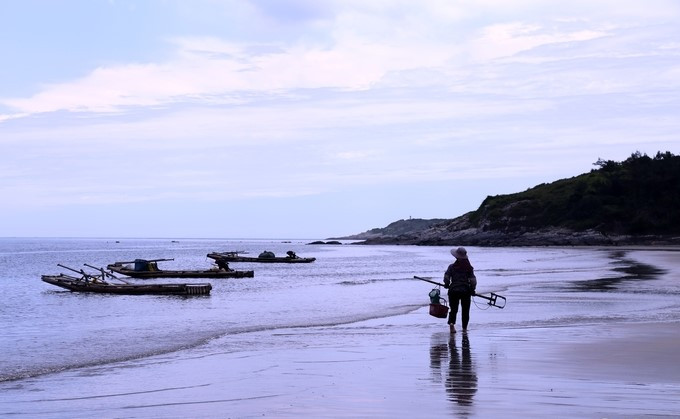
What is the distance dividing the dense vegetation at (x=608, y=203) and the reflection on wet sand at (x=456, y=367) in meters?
100

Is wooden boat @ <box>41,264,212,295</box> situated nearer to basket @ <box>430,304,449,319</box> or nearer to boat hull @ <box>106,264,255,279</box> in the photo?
boat hull @ <box>106,264,255,279</box>

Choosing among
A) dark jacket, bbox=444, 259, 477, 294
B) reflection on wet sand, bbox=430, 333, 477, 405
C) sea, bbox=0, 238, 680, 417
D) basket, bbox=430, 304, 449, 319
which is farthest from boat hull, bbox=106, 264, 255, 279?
reflection on wet sand, bbox=430, 333, 477, 405

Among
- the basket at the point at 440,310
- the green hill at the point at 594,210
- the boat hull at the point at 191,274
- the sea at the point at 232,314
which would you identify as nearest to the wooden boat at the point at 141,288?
the sea at the point at 232,314

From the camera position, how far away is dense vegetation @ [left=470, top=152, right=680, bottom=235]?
363ft

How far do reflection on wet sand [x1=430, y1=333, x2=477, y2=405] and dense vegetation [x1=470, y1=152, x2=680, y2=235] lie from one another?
10002cm

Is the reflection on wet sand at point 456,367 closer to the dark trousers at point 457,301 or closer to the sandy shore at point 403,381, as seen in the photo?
the sandy shore at point 403,381

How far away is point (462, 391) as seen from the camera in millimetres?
10359

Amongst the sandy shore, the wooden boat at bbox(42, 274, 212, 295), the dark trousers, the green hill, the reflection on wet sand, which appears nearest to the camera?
the sandy shore

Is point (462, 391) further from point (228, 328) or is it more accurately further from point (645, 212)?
point (645, 212)

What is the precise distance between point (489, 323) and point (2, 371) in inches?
436

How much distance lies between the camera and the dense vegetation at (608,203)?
111 m

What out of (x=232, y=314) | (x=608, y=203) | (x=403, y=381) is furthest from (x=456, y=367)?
(x=608, y=203)

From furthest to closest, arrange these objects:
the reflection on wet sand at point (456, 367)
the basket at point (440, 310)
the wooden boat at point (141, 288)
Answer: the wooden boat at point (141, 288), the basket at point (440, 310), the reflection on wet sand at point (456, 367)

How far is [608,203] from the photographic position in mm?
119688
